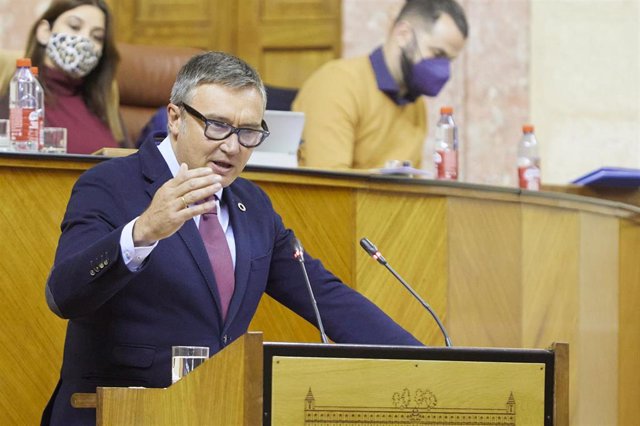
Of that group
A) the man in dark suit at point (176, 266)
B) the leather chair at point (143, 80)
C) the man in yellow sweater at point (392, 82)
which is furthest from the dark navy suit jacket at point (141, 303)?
the leather chair at point (143, 80)

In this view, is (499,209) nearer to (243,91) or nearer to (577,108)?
(243,91)

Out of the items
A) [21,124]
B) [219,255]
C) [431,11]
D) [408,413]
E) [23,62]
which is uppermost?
[431,11]

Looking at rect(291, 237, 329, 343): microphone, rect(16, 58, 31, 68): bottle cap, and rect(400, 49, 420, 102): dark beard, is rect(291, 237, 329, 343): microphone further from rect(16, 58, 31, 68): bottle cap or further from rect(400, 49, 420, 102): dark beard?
rect(400, 49, 420, 102): dark beard

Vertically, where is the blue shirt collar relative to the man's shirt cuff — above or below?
above

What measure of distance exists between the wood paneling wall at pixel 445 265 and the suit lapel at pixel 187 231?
2.39 ft

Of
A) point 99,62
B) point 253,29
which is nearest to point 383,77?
point 99,62

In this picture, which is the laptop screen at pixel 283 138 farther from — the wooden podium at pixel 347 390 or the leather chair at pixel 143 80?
the wooden podium at pixel 347 390

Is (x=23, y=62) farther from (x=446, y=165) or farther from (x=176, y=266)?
(x=176, y=266)

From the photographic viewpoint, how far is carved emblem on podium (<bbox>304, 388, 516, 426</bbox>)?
219cm

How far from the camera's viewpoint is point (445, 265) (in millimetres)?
3709

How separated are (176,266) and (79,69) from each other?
187 cm

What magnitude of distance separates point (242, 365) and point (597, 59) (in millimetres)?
4334

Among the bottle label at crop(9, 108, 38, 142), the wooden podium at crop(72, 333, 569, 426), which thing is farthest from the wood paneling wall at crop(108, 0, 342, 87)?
the wooden podium at crop(72, 333, 569, 426)

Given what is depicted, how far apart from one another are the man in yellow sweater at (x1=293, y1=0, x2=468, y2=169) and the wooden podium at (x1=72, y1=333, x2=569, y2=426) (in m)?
2.56
